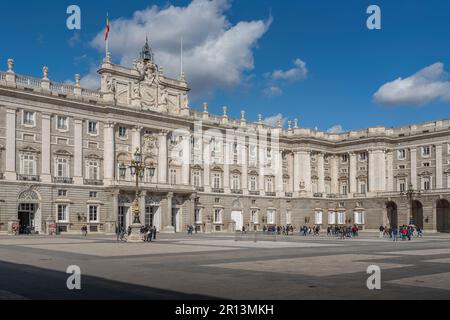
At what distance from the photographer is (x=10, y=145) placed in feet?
205

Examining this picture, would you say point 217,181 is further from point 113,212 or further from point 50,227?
point 50,227

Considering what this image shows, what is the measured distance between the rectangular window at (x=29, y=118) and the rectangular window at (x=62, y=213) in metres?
10.2

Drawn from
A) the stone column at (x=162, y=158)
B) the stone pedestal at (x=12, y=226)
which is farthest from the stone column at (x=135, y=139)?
the stone pedestal at (x=12, y=226)

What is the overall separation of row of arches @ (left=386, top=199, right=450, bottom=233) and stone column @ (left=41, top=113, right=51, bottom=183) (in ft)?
179

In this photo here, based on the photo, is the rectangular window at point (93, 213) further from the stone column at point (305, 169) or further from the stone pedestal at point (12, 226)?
the stone column at point (305, 169)

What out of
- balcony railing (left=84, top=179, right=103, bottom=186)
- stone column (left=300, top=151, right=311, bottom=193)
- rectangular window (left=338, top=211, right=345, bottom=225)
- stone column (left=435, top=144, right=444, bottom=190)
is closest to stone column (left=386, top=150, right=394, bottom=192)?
stone column (left=435, top=144, right=444, bottom=190)

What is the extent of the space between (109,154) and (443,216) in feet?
170

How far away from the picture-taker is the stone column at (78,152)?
6888cm

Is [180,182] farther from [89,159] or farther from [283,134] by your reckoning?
[283,134]

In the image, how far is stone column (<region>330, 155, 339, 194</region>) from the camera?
332ft
